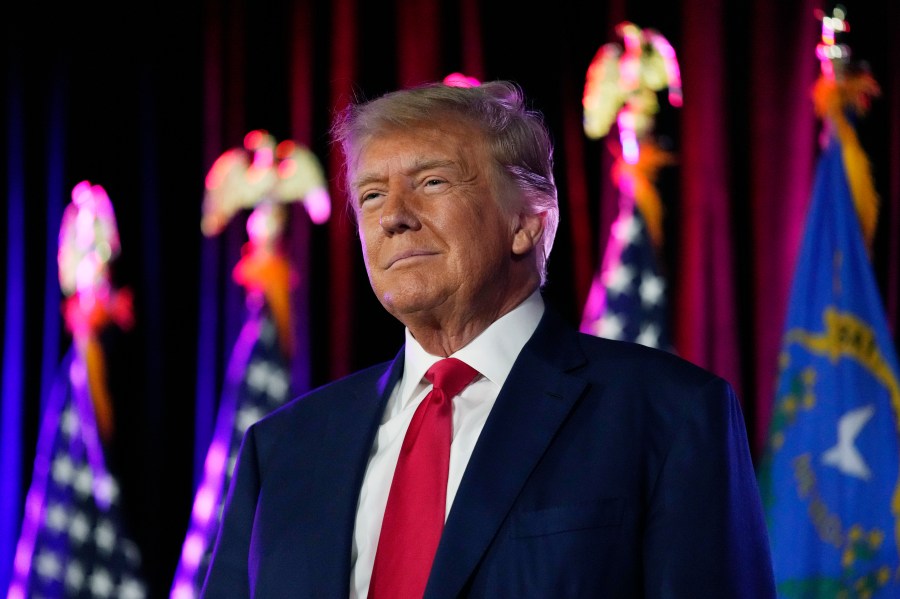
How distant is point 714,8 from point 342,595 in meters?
2.77

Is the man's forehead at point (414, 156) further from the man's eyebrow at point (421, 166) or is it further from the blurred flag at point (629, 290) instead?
the blurred flag at point (629, 290)

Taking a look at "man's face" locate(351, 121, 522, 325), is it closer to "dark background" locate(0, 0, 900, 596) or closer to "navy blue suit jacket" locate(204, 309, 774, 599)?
"navy blue suit jacket" locate(204, 309, 774, 599)

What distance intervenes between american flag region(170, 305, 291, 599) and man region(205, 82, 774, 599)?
7.21 feet

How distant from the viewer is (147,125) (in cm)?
408

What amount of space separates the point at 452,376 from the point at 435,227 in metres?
0.22

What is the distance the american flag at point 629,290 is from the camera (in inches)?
136

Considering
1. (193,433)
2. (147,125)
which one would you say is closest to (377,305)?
(193,433)

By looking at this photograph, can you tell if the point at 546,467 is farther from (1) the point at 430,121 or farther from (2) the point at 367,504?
(1) the point at 430,121

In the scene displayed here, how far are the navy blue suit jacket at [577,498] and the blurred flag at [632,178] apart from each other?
1939 millimetres

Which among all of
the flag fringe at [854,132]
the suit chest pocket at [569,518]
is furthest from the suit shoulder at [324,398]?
the flag fringe at [854,132]

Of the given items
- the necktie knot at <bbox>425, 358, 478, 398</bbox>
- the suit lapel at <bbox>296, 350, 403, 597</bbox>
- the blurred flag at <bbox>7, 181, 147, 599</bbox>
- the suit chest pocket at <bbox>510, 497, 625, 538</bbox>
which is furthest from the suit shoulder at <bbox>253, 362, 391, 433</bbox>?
the blurred flag at <bbox>7, 181, 147, 599</bbox>

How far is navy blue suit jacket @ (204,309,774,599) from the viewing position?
126cm

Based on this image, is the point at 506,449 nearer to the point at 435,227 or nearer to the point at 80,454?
the point at 435,227

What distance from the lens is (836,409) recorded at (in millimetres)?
3162
